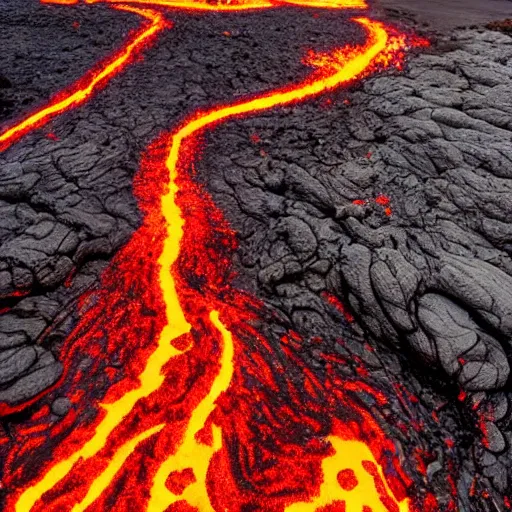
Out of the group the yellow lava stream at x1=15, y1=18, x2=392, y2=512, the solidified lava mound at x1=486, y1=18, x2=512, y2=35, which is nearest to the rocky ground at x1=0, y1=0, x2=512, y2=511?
the yellow lava stream at x1=15, y1=18, x2=392, y2=512

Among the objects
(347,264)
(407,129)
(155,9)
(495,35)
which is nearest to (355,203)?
(347,264)

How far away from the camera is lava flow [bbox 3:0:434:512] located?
4.05m

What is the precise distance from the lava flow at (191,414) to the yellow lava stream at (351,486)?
Answer: 0.01 m

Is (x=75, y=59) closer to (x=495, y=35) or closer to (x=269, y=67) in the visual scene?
(x=269, y=67)

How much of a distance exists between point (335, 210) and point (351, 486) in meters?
3.55

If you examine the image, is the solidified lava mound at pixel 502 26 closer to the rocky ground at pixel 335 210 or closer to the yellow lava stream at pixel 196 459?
the rocky ground at pixel 335 210

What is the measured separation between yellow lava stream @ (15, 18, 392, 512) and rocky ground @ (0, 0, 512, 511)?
36 centimetres

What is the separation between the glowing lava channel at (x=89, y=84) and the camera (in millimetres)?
7086

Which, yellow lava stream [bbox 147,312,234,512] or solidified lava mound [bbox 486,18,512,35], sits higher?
solidified lava mound [bbox 486,18,512,35]

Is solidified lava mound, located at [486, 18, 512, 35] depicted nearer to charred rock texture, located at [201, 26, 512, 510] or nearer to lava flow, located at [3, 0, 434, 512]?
charred rock texture, located at [201, 26, 512, 510]

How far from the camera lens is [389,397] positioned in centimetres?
482

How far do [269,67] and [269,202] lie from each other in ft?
11.5

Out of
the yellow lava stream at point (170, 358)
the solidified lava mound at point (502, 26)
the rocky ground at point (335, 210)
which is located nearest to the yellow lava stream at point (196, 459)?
the yellow lava stream at point (170, 358)

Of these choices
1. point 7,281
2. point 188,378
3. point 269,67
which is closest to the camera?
point 188,378
